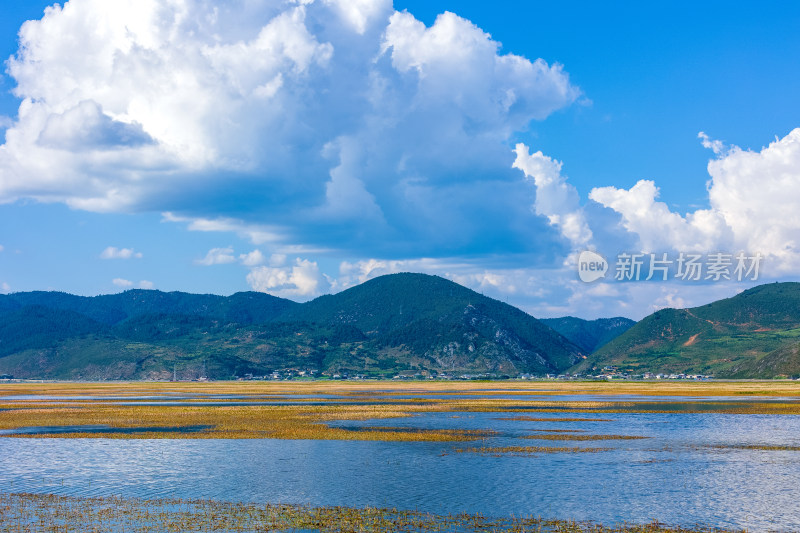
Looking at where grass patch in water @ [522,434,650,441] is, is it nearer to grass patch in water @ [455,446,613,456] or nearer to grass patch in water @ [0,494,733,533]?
grass patch in water @ [455,446,613,456]

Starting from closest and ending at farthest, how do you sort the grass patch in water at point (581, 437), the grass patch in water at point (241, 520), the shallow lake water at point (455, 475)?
the grass patch in water at point (241, 520) → the shallow lake water at point (455, 475) → the grass patch in water at point (581, 437)

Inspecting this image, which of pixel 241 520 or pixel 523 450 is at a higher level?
pixel 523 450

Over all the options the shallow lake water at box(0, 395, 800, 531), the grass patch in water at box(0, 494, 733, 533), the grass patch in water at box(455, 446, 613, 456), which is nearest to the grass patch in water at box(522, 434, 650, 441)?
the shallow lake water at box(0, 395, 800, 531)

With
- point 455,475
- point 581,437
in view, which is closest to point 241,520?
point 455,475

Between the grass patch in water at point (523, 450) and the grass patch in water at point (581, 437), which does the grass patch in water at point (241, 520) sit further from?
the grass patch in water at point (581, 437)

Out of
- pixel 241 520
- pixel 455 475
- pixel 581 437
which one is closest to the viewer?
pixel 241 520

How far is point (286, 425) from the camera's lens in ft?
312

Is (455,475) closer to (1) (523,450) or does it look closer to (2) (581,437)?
(1) (523,450)

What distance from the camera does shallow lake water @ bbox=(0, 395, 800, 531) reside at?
45.3 m

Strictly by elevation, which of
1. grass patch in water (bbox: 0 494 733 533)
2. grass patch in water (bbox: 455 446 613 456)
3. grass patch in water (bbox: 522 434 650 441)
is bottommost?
grass patch in water (bbox: 0 494 733 533)

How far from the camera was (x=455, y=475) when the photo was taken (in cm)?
5622

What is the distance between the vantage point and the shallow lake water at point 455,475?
4531cm

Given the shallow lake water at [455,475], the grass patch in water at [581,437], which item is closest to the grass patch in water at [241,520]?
the shallow lake water at [455,475]

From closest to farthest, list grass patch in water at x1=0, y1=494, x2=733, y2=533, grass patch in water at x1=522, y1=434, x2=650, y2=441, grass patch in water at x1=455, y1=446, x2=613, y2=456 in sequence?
1. grass patch in water at x1=0, y1=494, x2=733, y2=533
2. grass patch in water at x1=455, y1=446, x2=613, y2=456
3. grass patch in water at x1=522, y1=434, x2=650, y2=441
